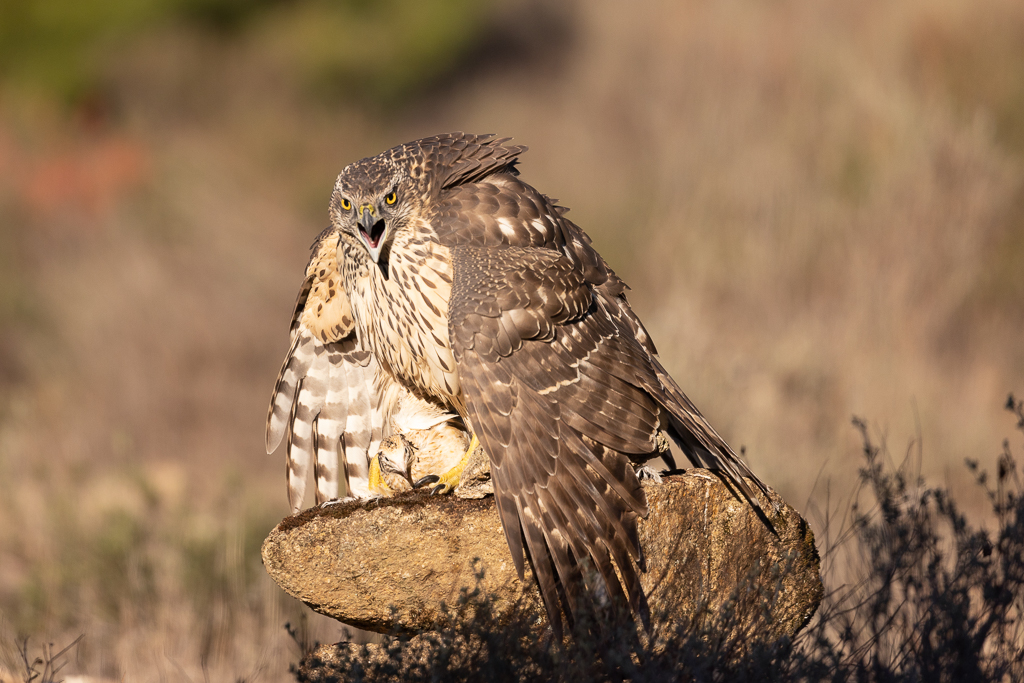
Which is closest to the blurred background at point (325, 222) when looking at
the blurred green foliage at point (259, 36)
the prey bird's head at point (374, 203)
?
the blurred green foliage at point (259, 36)

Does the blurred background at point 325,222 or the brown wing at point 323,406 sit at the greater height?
the blurred background at point 325,222

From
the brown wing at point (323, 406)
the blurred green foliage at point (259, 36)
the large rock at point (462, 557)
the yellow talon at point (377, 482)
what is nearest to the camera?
the large rock at point (462, 557)

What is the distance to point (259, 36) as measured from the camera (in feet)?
54.2

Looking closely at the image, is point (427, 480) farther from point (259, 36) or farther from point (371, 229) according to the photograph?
point (259, 36)

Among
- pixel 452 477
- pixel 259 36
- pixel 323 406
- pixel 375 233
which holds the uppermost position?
pixel 259 36

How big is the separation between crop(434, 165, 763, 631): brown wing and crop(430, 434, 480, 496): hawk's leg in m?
0.32

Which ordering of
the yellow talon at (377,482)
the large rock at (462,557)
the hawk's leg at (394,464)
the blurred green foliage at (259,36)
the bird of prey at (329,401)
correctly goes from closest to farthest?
the large rock at (462,557)
the hawk's leg at (394,464)
the yellow talon at (377,482)
the bird of prey at (329,401)
the blurred green foliage at (259,36)

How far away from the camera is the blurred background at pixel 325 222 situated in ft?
26.9

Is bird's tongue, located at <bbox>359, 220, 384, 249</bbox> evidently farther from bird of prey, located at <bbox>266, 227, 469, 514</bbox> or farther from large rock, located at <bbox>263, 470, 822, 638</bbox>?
large rock, located at <bbox>263, 470, 822, 638</bbox>

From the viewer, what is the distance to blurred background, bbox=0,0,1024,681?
26.9ft

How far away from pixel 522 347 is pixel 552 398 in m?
0.23

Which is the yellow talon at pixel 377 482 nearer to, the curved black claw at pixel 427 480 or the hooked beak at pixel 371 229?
the curved black claw at pixel 427 480

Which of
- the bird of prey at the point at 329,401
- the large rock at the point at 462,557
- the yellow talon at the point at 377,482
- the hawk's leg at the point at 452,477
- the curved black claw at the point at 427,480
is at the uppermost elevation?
the bird of prey at the point at 329,401

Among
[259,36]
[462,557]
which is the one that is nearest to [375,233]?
[462,557]
